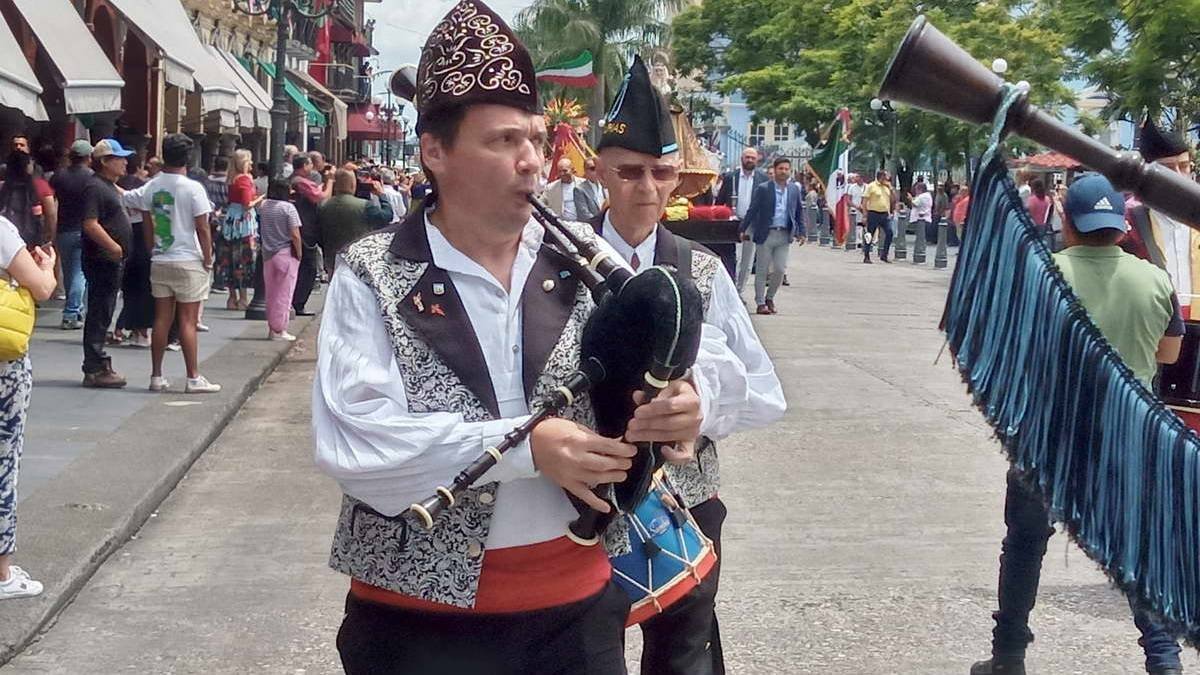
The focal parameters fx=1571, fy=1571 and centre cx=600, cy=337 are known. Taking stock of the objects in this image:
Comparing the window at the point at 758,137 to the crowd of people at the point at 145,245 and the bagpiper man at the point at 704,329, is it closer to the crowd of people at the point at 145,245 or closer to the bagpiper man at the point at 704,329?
the crowd of people at the point at 145,245

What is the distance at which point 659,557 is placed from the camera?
343 cm

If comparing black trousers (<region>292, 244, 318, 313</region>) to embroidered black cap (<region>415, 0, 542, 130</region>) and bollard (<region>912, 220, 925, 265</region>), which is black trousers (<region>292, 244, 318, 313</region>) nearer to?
embroidered black cap (<region>415, 0, 542, 130</region>)

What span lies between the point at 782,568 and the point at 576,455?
4.49 m

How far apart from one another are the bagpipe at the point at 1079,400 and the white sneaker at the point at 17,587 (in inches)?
186

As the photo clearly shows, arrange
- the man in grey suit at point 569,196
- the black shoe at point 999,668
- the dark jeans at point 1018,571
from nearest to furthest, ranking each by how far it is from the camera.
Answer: the dark jeans at point 1018,571 → the black shoe at point 999,668 → the man in grey suit at point 569,196

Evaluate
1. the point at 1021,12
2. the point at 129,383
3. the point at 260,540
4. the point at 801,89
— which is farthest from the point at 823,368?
the point at 801,89

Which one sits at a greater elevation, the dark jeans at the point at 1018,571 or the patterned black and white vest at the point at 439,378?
the patterned black and white vest at the point at 439,378

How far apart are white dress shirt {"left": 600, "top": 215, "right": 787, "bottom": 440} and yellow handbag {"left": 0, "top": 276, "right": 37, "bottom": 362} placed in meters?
2.67

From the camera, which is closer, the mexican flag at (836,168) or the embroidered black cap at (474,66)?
the embroidered black cap at (474,66)

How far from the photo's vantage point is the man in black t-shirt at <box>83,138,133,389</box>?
36.7 ft

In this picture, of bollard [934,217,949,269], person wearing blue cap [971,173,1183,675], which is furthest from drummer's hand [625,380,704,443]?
bollard [934,217,949,269]

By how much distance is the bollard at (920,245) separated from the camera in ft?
101

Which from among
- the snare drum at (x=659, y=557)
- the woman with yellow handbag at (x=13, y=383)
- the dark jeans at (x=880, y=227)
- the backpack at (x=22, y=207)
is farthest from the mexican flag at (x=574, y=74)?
the snare drum at (x=659, y=557)

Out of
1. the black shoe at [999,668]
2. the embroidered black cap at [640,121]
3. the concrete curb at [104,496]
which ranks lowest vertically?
the concrete curb at [104,496]
